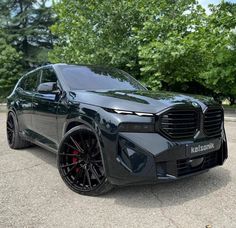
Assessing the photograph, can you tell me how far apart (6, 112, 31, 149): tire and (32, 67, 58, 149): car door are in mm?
1072

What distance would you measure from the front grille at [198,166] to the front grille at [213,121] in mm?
258

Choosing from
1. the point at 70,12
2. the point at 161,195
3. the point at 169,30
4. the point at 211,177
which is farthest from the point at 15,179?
the point at 70,12

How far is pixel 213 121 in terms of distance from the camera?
397cm

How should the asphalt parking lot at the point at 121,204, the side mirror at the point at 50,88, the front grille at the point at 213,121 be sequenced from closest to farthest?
the asphalt parking lot at the point at 121,204 → the front grille at the point at 213,121 → the side mirror at the point at 50,88

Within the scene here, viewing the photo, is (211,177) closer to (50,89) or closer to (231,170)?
(231,170)

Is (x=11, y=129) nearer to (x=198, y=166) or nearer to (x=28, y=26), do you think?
(x=198, y=166)

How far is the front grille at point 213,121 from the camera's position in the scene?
150 inches

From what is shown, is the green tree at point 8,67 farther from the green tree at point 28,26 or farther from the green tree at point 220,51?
the green tree at point 220,51

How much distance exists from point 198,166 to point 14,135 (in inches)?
154

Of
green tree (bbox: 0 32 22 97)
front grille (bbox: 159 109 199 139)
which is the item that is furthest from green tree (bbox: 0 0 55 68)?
front grille (bbox: 159 109 199 139)

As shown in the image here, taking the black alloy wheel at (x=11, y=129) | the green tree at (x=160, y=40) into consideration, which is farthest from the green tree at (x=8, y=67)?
the black alloy wheel at (x=11, y=129)

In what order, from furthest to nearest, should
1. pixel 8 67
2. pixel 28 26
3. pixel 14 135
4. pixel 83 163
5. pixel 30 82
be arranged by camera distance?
pixel 28 26, pixel 8 67, pixel 14 135, pixel 30 82, pixel 83 163

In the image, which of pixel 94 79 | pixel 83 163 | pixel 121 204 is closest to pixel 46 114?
pixel 94 79

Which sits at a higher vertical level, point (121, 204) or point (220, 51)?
point (220, 51)
